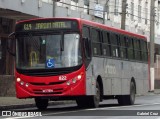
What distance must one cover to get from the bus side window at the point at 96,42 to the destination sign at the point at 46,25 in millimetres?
1578

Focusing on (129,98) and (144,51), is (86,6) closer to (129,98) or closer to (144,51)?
(144,51)

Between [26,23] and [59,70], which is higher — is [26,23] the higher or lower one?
the higher one

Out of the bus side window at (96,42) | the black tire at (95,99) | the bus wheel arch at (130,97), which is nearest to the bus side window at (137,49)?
the bus wheel arch at (130,97)

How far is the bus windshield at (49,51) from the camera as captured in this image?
1961cm

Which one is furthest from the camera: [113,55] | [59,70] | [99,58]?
[113,55]

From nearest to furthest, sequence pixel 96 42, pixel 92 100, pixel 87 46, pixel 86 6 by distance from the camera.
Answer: pixel 87 46
pixel 92 100
pixel 96 42
pixel 86 6

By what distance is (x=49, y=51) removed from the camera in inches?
776

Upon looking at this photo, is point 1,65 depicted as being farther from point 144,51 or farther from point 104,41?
point 104,41

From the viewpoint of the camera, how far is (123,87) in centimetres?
2477

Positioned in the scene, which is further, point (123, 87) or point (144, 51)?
point (144, 51)

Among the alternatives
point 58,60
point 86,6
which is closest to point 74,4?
point 86,6

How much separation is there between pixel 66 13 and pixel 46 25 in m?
18.5

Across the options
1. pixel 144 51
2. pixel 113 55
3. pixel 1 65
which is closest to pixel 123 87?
pixel 113 55

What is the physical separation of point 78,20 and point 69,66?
5.87 feet
